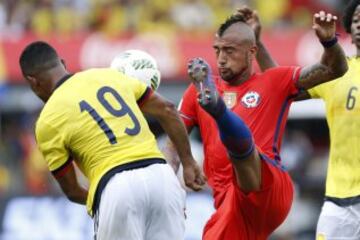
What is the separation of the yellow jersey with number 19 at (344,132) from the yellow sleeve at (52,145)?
2271 millimetres

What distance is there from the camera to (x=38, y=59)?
9.32 m

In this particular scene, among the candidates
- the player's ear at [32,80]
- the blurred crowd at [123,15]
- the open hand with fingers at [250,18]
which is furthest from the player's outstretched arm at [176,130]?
the blurred crowd at [123,15]

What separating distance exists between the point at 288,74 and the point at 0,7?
13.9m

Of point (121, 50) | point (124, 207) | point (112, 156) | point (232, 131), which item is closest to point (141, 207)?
point (124, 207)

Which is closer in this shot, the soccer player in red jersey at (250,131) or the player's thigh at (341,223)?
the soccer player in red jersey at (250,131)

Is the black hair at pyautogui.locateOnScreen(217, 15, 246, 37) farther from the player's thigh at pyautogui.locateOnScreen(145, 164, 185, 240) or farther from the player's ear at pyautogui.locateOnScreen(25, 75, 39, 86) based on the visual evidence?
the player's ear at pyautogui.locateOnScreen(25, 75, 39, 86)

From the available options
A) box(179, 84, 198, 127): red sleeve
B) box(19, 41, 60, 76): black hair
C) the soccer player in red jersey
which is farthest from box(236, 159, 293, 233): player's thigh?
box(19, 41, 60, 76): black hair

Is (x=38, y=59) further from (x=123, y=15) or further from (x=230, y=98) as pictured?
(x=123, y=15)

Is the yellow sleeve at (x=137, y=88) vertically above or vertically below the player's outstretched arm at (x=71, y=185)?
above

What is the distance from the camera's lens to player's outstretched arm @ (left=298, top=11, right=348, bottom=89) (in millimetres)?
9234

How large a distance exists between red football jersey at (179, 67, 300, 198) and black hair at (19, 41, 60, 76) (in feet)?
4.76

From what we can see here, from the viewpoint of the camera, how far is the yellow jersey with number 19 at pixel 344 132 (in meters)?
9.98

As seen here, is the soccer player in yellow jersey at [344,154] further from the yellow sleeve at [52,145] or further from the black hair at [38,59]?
the yellow sleeve at [52,145]

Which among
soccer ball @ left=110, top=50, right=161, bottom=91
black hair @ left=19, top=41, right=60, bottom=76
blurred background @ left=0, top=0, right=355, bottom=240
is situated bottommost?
blurred background @ left=0, top=0, right=355, bottom=240
